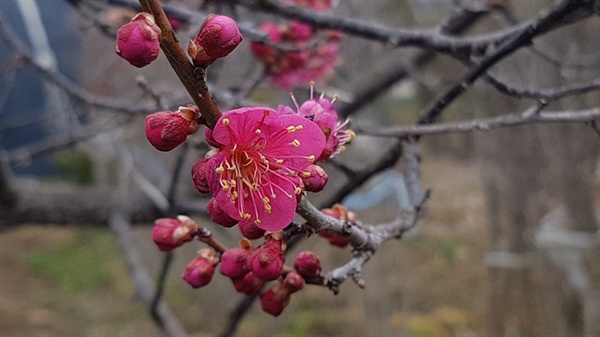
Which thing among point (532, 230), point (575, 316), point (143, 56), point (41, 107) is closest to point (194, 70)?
point (143, 56)

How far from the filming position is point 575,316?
2309mm

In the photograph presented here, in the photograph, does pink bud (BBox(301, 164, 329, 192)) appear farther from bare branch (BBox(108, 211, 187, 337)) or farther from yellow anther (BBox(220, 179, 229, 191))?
bare branch (BBox(108, 211, 187, 337))

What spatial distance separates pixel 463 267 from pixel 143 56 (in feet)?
14.9

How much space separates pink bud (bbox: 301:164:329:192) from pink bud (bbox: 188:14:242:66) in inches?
5.6

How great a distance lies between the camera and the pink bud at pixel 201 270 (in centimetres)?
66

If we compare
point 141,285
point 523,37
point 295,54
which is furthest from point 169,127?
point 295,54

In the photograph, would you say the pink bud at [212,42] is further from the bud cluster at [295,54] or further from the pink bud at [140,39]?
the bud cluster at [295,54]

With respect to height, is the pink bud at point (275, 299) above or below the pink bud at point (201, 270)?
below

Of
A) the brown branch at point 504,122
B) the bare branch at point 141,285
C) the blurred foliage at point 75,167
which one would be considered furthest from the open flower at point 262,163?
the blurred foliage at point 75,167

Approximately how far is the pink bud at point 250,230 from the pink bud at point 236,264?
2 centimetres

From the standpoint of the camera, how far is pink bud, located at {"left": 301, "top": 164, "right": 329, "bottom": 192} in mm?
556

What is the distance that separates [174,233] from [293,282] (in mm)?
144

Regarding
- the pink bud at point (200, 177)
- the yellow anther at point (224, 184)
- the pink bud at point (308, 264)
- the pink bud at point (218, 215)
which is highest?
the pink bud at point (200, 177)

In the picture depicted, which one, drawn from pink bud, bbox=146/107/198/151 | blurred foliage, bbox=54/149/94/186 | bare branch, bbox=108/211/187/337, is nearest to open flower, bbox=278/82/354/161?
pink bud, bbox=146/107/198/151
